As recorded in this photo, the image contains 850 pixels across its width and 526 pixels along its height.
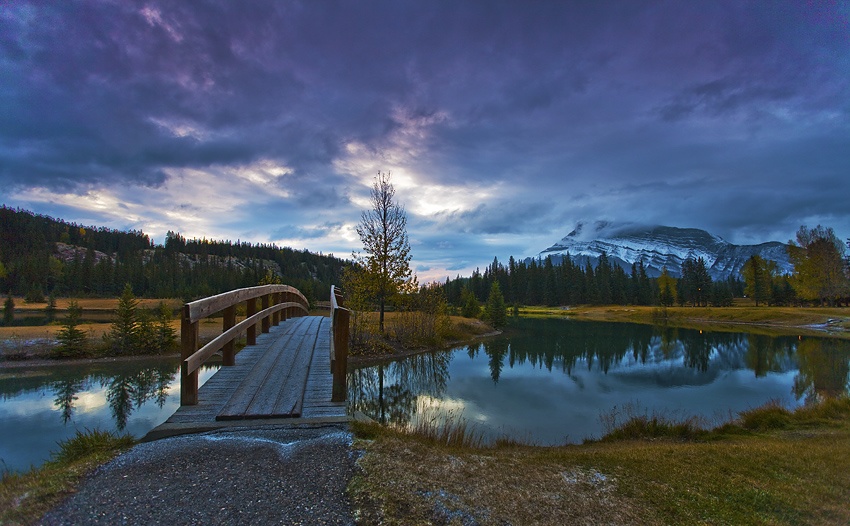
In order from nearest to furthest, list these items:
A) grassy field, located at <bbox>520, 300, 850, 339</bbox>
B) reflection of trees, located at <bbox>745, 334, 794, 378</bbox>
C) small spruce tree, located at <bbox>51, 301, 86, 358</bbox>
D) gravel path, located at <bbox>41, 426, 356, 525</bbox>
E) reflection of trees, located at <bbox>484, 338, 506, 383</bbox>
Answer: gravel path, located at <bbox>41, 426, 356, 525</bbox> < small spruce tree, located at <bbox>51, 301, 86, 358</bbox> < reflection of trees, located at <bbox>484, 338, 506, 383</bbox> < reflection of trees, located at <bbox>745, 334, 794, 378</bbox> < grassy field, located at <bbox>520, 300, 850, 339</bbox>

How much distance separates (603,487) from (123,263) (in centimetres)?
13986

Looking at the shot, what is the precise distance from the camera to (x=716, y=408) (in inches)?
580

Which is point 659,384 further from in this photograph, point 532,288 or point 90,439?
point 532,288

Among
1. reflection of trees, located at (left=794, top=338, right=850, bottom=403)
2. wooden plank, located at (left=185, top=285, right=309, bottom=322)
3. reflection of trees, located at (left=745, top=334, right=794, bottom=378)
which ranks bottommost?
reflection of trees, located at (left=745, top=334, right=794, bottom=378)

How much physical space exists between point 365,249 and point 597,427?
46.7 feet

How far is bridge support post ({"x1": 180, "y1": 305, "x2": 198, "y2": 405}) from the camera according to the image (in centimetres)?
512

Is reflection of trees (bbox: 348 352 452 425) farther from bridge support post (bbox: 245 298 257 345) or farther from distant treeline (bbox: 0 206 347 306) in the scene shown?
distant treeline (bbox: 0 206 347 306)

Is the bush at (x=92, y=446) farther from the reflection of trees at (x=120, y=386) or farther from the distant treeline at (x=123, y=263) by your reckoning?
the distant treeline at (x=123, y=263)

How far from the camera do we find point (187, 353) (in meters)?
5.32

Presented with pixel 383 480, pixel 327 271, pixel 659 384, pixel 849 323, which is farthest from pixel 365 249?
pixel 327 271

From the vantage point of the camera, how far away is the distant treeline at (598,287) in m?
91.0

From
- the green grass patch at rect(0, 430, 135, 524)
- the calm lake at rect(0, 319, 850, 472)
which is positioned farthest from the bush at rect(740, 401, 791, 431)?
the green grass patch at rect(0, 430, 135, 524)

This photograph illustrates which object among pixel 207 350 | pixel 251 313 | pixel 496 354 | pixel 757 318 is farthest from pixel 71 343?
pixel 757 318

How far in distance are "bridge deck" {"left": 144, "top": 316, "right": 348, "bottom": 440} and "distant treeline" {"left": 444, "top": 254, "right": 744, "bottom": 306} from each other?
77.5 metres
